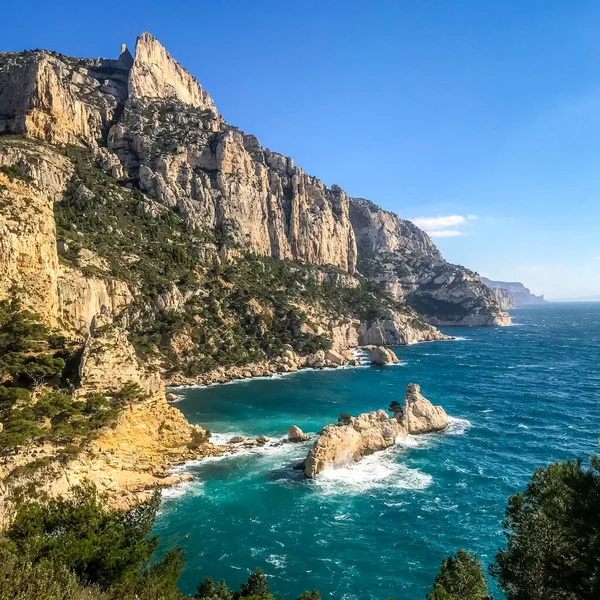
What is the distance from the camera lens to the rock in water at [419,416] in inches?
2023

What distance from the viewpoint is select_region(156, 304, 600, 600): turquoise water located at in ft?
88.8

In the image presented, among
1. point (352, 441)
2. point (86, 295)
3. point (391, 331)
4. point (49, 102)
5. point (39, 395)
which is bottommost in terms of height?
A: point (352, 441)

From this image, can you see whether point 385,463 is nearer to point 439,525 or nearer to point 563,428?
point 439,525

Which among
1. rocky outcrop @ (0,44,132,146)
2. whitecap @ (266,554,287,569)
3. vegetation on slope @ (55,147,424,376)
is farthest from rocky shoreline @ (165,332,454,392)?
rocky outcrop @ (0,44,132,146)

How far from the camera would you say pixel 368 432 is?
4519 cm

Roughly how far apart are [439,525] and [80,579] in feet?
81.0

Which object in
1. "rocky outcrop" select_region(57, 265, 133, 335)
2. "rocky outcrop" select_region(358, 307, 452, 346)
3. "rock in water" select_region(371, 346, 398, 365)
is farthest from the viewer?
"rocky outcrop" select_region(358, 307, 452, 346)

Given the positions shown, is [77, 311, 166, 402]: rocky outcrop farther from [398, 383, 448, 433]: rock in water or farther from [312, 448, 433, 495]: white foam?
[398, 383, 448, 433]: rock in water

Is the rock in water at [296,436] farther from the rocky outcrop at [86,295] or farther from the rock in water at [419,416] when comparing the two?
the rocky outcrop at [86,295]

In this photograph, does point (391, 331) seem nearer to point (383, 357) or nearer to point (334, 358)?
point (383, 357)

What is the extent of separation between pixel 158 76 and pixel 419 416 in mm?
143816

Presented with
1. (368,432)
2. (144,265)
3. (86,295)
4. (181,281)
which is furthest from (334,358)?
(86,295)

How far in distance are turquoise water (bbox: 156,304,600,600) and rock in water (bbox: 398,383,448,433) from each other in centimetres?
177

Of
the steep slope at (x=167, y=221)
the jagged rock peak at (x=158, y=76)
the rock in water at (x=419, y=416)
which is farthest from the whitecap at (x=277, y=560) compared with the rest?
the jagged rock peak at (x=158, y=76)
